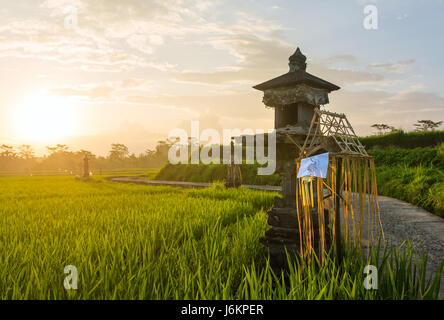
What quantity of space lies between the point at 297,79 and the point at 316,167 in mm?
1818

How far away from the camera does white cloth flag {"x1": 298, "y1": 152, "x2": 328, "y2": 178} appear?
2340 millimetres

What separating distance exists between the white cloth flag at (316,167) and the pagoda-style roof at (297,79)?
5.57ft

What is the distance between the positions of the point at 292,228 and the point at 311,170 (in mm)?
1408

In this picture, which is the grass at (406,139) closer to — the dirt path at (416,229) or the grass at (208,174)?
the grass at (208,174)

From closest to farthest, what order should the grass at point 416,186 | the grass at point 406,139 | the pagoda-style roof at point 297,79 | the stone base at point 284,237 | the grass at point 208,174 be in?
the stone base at point 284,237
the pagoda-style roof at point 297,79
the grass at point 416,186
the grass at point 406,139
the grass at point 208,174

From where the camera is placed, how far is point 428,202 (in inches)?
309

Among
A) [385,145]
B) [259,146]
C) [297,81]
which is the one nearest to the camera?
[259,146]

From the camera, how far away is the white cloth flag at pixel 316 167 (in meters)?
2.34

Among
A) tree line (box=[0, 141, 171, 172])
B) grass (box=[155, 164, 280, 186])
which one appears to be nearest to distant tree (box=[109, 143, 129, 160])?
tree line (box=[0, 141, 171, 172])

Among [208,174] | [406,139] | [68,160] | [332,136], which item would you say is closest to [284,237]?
[332,136]

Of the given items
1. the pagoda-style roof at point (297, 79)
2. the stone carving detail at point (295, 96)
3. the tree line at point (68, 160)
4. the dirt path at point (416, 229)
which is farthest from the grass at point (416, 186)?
the tree line at point (68, 160)

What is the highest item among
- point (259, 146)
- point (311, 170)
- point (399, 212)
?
point (259, 146)

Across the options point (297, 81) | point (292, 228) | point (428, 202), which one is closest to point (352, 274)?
point (292, 228)

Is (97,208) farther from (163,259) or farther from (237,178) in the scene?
(237,178)
